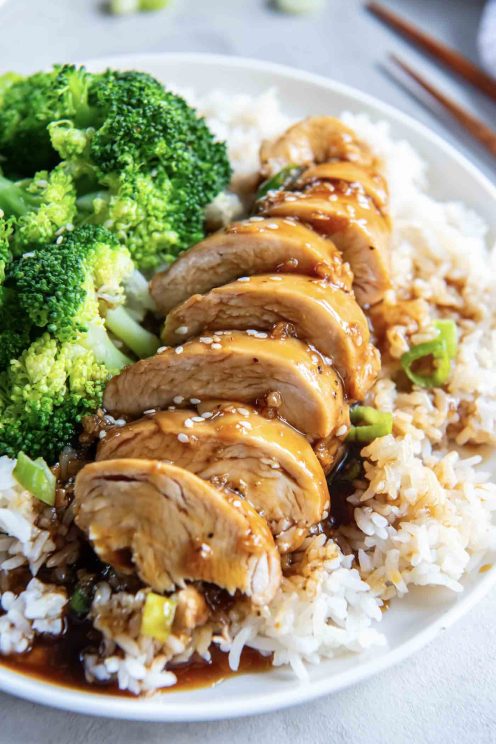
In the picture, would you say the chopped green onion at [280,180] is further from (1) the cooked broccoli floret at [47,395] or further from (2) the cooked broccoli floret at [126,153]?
A: (1) the cooked broccoli floret at [47,395]

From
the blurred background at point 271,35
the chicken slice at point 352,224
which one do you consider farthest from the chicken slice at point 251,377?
the blurred background at point 271,35

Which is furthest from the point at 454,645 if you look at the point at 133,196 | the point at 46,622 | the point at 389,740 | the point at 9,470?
the point at 133,196

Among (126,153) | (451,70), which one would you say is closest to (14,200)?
(126,153)

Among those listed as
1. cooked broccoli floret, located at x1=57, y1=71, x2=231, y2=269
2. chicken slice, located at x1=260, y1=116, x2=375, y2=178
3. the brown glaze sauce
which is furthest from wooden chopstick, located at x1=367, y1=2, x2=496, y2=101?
the brown glaze sauce

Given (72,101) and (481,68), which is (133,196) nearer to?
(72,101)

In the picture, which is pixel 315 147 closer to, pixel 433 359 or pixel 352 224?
pixel 352 224

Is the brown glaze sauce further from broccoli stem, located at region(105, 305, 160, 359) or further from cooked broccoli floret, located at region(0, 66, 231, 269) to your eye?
cooked broccoli floret, located at region(0, 66, 231, 269)
